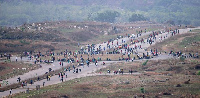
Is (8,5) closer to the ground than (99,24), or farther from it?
farther from it

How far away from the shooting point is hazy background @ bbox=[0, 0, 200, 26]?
154 metres

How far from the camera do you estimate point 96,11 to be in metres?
175

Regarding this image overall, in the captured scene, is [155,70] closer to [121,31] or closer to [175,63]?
[175,63]

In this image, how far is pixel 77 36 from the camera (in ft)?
324

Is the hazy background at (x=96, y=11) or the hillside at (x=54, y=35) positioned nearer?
the hillside at (x=54, y=35)

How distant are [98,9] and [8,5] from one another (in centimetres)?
4519

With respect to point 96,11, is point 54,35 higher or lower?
lower

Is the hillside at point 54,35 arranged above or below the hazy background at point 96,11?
below

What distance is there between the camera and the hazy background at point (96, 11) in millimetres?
154500

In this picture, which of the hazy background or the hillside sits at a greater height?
Answer: the hazy background

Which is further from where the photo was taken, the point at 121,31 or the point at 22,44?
the point at 121,31

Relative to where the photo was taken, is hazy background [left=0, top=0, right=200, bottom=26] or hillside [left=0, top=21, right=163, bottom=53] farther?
hazy background [left=0, top=0, right=200, bottom=26]

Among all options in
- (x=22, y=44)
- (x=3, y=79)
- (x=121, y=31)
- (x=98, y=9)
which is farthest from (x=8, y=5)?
(x=3, y=79)

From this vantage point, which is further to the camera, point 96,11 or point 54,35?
point 96,11
